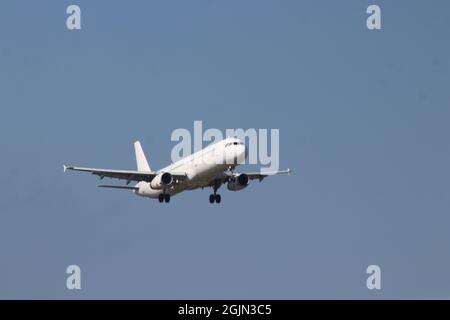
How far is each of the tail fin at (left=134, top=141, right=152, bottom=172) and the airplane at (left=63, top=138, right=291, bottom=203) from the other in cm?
1352

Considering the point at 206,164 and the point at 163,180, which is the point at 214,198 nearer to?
the point at 163,180

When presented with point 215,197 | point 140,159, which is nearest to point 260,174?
point 215,197

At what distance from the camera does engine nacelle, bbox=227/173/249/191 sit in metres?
100

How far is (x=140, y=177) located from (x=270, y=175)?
1280cm

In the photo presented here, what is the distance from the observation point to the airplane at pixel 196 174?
9312 centimetres

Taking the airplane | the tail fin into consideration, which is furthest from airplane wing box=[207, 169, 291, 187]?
the tail fin

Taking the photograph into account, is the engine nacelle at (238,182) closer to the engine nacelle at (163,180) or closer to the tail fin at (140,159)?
the engine nacelle at (163,180)

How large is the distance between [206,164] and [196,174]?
163cm

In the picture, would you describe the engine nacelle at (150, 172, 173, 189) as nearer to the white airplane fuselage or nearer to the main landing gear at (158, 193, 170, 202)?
the white airplane fuselage

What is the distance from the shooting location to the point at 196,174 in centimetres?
9575

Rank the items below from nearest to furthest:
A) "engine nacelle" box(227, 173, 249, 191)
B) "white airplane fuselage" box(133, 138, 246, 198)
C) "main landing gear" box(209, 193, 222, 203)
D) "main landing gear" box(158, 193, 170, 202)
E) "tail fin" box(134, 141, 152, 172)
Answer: "white airplane fuselage" box(133, 138, 246, 198)
"main landing gear" box(158, 193, 170, 202)
"engine nacelle" box(227, 173, 249, 191)
"main landing gear" box(209, 193, 222, 203)
"tail fin" box(134, 141, 152, 172)

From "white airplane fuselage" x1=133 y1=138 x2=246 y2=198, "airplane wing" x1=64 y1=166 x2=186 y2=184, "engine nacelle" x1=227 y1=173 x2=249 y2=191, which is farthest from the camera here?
"engine nacelle" x1=227 y1=173 x2=249 y2=191
